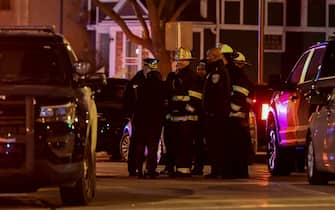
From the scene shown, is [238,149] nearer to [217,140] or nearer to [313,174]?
[217,140]

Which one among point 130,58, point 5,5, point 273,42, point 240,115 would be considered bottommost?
point 240,115

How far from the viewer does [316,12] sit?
4119cm

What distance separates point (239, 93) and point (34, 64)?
4.40 meters

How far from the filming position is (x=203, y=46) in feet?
132

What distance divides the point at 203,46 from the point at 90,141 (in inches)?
1181

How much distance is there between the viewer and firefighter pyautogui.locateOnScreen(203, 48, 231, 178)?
14.0m

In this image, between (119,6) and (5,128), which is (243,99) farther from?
(119,6)

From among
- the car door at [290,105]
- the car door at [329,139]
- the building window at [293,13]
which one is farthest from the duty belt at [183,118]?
the building window at [293,13]

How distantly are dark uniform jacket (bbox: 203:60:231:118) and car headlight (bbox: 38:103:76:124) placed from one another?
4.66 m

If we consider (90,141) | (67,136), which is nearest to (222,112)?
(90,141)

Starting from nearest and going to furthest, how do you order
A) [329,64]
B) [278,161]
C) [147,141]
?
[329,64] < [147,141] < [278,161]

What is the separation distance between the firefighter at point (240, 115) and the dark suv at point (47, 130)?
160 inches

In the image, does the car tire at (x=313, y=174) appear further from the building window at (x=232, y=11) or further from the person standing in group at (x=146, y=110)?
the building window at (x=232, y=11)

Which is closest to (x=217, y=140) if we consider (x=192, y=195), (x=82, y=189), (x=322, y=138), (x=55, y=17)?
(x=322, y=138)
